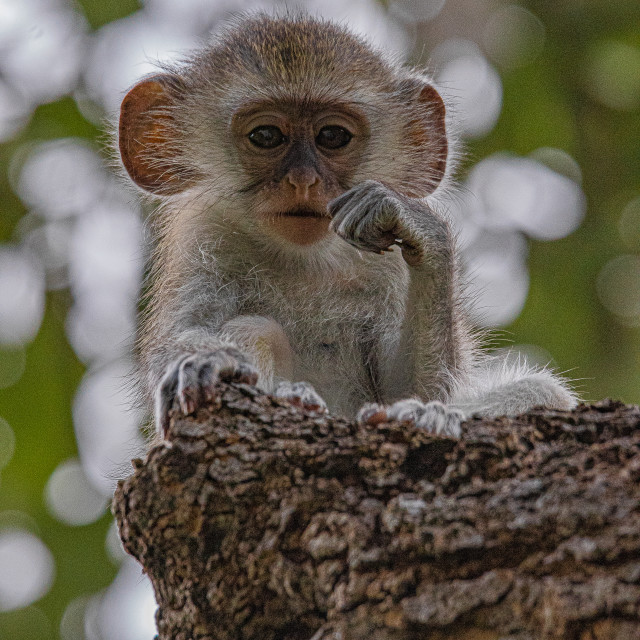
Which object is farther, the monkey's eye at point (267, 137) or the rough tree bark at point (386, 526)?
the monkey's eye at point (267, 137)

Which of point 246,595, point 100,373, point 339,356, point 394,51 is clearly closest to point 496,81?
point 394,51

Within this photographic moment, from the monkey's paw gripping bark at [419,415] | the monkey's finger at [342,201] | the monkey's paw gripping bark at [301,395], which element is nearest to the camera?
the monkey's paw gripping bark at [419,415]

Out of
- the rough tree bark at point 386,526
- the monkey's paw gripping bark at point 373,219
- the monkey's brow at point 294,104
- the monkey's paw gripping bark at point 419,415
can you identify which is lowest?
the rough tree bark at point 386,526

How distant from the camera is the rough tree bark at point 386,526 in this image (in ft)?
8.71

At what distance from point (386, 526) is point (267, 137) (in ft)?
12.4

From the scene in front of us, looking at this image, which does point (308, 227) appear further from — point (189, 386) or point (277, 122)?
point (189, 386)

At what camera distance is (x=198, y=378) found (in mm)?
4086

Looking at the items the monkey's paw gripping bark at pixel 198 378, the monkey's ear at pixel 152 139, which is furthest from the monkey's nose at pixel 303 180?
the monkey's paw gripping bark at pixel 198 378

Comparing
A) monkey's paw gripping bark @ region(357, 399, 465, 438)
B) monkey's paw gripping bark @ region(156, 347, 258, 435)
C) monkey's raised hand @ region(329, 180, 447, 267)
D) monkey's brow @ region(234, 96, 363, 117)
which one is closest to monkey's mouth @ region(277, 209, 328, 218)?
monkey's raised hand @ region(329, 180, 447, 267)

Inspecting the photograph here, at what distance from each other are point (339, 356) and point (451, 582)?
327 centimetres

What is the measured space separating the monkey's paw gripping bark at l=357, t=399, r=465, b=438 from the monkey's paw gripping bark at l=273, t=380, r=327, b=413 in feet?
0.84

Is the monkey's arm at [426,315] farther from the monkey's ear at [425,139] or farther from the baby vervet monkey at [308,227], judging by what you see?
the monkey's ear at [425,139]

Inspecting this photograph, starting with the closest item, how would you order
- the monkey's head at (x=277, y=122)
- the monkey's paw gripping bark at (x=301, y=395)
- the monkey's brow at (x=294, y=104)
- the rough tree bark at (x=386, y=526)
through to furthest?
the rough tree bark at (x=386, y=526) < the monkey's paw gripping bark at (x=301, y=395) < the monkey's head at (x=277, y=122) < the monkey's brow at (x=294, y=104)

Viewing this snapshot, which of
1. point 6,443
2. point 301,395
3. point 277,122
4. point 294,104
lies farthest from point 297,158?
point 6,443
